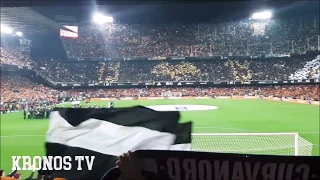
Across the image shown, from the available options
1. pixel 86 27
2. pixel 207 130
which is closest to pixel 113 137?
pixel 86 27

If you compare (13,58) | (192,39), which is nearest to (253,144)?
(192,39)

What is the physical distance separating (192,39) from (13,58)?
10.5 feet

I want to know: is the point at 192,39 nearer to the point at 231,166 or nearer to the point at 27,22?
the point at 27,22

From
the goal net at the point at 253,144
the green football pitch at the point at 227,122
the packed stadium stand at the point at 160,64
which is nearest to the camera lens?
the goal net at the point at 253,144

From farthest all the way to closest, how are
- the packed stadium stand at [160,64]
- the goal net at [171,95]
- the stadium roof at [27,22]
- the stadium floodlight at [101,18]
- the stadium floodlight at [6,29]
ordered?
the goal net at [171,95], the packed stadium stand at [160,64], the stadium floodlight at [6,29], the stadium floodlight at [101,18], the stadium roof at [27,22]

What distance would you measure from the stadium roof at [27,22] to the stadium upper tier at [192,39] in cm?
41

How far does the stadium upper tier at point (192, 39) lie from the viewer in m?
4.81

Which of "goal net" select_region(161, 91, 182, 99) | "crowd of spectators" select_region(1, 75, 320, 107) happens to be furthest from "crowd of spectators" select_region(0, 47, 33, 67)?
"goal net" select_region(161, 91, 182, 99)

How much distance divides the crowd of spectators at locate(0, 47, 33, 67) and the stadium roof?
1.52 ft

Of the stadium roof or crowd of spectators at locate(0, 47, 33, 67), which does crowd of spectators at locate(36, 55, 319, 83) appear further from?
the stadium roof

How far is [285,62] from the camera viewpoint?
5859mm

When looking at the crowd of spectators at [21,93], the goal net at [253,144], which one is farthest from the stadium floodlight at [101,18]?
the goal net at [253,144]

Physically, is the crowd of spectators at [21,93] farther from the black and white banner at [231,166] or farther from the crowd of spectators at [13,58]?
the black and white banner at [231,166]

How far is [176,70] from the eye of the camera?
5625mm
